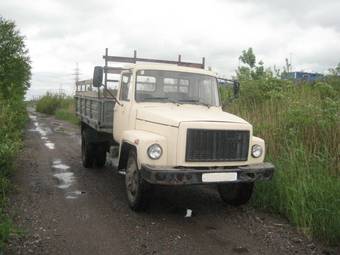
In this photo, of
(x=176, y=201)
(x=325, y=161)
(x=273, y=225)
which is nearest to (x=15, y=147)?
(x=176, y=201)

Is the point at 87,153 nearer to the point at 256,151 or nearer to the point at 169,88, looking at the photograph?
the point at 169,88

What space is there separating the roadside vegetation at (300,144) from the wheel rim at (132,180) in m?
2.03

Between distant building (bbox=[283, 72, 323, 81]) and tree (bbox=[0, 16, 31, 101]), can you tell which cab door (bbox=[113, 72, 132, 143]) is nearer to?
distant building (bbox=[283, 72, 323, 81])

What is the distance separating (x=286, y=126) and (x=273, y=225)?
9.45 feet

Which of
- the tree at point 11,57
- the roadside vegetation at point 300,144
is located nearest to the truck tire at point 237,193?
the roadside vegetation at point 300,144

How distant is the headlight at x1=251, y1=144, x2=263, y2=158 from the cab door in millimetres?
2093

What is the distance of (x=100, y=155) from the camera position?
31.8ft

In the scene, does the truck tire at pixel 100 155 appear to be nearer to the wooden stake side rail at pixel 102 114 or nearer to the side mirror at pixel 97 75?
the wooden stake side rail at pixel 102 114

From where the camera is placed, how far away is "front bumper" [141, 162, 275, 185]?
5547 mm

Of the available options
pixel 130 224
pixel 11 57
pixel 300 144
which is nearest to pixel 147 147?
pixel 130 224

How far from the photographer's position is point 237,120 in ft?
20.5

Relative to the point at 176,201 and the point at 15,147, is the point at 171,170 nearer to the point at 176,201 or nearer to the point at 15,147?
the point at 176,201

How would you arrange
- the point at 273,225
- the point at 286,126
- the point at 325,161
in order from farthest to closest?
1. the point at 286,126
2. the point at 325,161
3. the point at 273,225

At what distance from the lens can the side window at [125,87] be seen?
731cm
